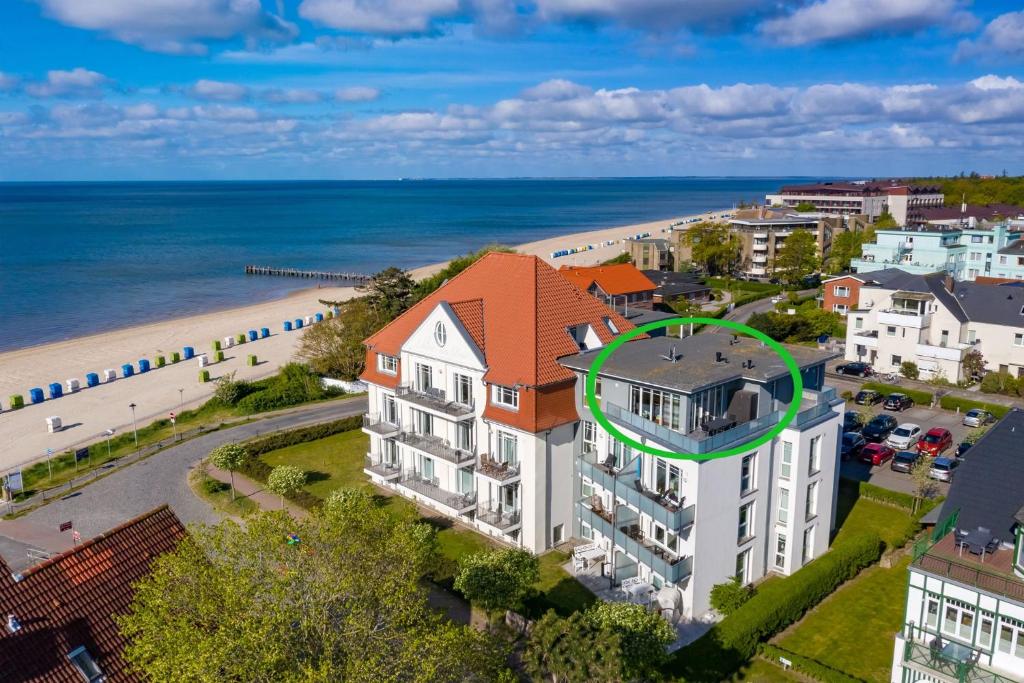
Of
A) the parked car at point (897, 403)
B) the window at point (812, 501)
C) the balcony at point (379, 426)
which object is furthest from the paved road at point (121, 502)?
the parked car at point (897, 403)

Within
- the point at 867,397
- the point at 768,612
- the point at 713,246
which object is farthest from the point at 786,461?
the point at 713,246

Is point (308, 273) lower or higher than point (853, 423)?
lower

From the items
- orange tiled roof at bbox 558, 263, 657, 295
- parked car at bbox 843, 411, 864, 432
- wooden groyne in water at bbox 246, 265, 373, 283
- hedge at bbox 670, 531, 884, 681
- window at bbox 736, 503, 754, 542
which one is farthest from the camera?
wooden groyne in water at bbox 246, 265, 373, 283

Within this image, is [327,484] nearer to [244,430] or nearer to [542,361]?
[244,430]

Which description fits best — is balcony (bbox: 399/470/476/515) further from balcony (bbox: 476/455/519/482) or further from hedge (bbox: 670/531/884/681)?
hedge (bbox: 670/531/884/681)

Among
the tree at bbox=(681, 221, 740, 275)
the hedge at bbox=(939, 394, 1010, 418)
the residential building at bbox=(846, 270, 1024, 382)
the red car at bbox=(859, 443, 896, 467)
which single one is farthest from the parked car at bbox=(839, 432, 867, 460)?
the tree at bbox=(681, 221, 740, 275)

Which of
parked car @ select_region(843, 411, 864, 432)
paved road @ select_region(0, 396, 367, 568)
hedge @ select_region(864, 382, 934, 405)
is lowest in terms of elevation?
paved road @ select_region(0, 396, 367, 568)

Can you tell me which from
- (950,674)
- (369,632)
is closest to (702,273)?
(950,674)

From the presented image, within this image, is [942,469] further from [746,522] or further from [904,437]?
[746,522]
